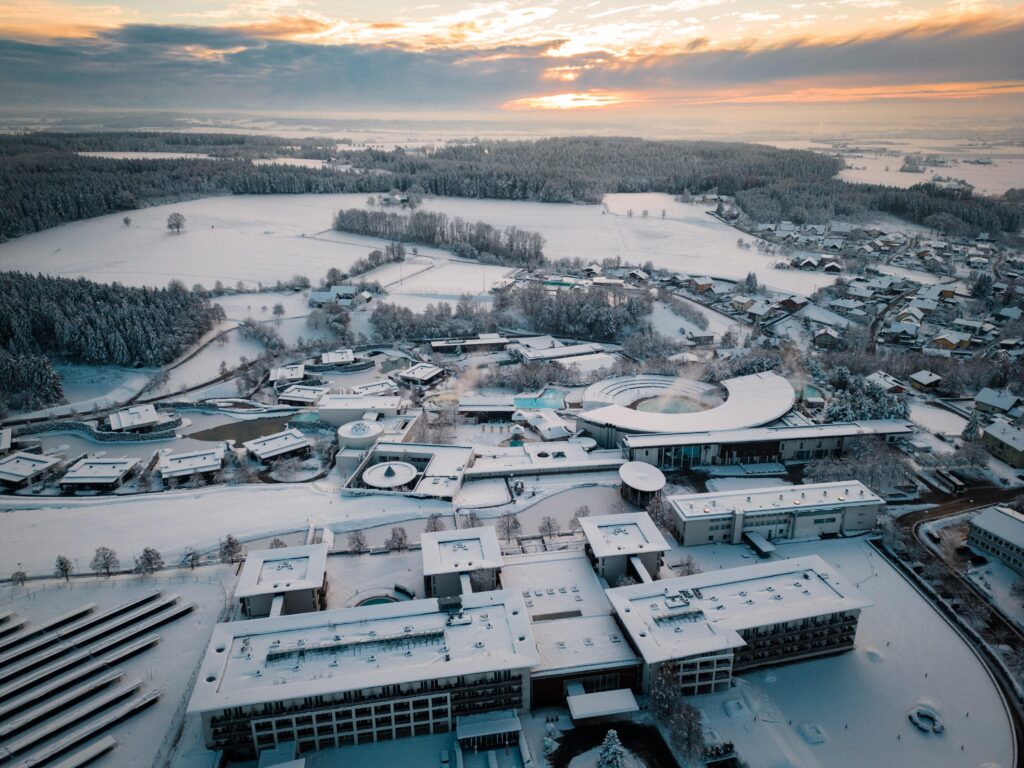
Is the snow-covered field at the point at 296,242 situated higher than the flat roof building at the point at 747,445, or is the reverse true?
the snow-covered field at the point at 296,242

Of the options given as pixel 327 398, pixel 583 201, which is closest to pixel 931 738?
pixel 327 398

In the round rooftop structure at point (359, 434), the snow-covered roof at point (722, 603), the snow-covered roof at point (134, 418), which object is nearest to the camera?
the snow-covered roof at point (722, 603)

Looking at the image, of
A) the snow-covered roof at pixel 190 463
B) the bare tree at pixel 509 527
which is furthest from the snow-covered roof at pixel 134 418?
the bare tree at pixel 509 527

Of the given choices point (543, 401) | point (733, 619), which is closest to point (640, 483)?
point (733, 619)

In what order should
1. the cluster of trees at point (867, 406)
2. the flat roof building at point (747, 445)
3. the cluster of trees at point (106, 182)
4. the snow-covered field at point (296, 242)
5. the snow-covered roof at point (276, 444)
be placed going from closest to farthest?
the flat roof building at point (747, 445) < the snow-covered roof at point (276, 444) < the cluster of trees at point (867, 406) < the snow-covered field at point (296, 242) < the cluster of trees at point (106, 182)

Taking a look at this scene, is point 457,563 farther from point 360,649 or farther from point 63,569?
point 63,569

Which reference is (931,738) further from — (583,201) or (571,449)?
(583,201)

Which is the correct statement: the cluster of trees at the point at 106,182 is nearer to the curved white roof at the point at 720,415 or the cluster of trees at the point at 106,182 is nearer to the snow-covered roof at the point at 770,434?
the curved white roof at the point at 720,415
